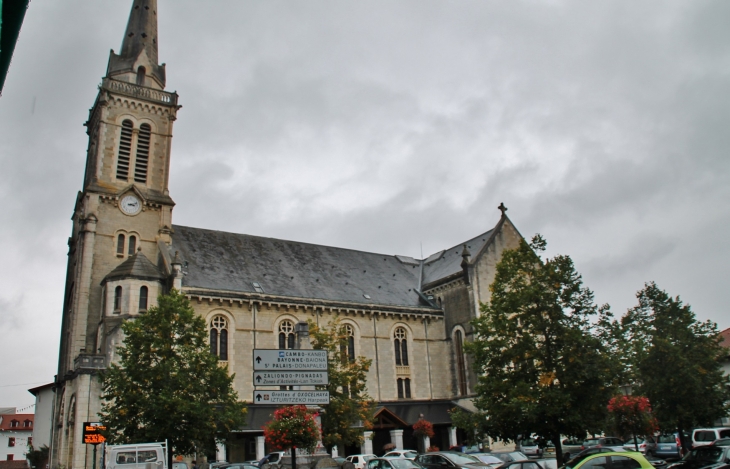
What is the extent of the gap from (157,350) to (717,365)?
30.2 meters

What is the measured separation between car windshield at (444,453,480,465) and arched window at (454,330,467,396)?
19.1m

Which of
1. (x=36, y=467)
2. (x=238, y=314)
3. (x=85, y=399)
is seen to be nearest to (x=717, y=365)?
(x=238, y=314)

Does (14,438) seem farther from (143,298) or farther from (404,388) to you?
(404,388)

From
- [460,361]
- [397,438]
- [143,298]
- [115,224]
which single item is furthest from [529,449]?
[115,224]

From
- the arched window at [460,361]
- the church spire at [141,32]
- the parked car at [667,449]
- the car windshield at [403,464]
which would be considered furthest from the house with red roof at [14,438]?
the parked car at [667,449]

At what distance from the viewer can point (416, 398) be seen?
42188mm

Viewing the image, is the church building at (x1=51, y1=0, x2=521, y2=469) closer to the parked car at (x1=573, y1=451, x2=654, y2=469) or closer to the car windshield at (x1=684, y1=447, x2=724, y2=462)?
the car windshield at (x1=684, y1=447, x2=724, y2=462)

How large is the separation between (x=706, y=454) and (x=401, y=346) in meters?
24.5

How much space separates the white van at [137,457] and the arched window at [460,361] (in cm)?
2549

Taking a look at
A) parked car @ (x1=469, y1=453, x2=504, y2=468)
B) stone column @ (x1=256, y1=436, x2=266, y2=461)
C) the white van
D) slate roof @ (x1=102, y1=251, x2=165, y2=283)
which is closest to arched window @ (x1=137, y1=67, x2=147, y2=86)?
slate roof @ (x1=102, y1=251, x2=165, y2=283)

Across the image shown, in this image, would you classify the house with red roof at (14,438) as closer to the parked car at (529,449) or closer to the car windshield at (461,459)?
the parked car at (529,449)

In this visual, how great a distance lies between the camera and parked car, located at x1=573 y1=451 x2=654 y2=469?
48.8 feet

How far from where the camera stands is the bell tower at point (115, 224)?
33.8m

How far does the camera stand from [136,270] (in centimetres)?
3622
